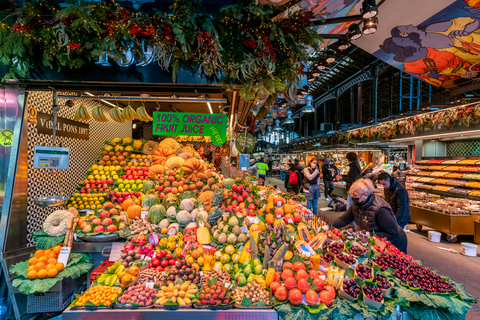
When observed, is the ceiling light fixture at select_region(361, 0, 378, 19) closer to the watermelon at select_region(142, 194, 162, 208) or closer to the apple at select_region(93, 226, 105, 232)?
the watermelon at select_region(142, 194, 162, 208)

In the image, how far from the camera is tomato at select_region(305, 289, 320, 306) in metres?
2.04

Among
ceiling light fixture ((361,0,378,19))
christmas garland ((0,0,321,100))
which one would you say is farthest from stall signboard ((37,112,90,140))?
ceiling light fixture ((361,0,378,19))

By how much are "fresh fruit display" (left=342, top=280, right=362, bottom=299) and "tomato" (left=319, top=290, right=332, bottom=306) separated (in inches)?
6.4

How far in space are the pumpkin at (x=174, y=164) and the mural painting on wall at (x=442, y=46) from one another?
19.0 ft

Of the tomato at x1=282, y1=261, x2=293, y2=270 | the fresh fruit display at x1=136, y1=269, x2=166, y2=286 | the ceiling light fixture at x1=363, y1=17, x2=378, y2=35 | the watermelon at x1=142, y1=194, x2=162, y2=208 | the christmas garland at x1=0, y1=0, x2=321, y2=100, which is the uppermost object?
the ceiling light fixture at x1=363, y1=17, x2=378, y2=35

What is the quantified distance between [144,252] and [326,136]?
16.0m

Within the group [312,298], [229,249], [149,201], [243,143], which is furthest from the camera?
[243,143]

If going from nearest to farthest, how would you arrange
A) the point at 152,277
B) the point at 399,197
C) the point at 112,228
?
the point at 152,277 < the point at 112,228 < the point at 399,197

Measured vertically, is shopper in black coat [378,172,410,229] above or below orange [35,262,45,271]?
above

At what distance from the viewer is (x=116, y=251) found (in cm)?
308

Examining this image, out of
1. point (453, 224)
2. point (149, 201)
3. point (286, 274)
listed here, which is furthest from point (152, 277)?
point (453, 224)

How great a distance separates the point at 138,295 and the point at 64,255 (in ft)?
4.48

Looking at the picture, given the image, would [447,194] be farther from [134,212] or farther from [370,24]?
[134,212]

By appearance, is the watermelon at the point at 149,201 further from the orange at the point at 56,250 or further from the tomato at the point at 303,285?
the tomato at the point at 303,285
